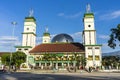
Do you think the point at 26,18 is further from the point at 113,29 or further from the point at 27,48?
the point at 113,29

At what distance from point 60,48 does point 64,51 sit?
14.0 ft

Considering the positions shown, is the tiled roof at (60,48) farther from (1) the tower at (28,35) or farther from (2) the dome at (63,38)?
(2) the dome at (63,38)

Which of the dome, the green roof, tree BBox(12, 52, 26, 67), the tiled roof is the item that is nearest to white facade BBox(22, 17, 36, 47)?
the tiled roof

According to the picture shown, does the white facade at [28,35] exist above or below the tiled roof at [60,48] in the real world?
above

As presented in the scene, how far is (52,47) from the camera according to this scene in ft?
331

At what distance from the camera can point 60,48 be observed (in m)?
98.4

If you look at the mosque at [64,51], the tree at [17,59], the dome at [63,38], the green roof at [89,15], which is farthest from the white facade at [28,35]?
the green roof at [89,15]

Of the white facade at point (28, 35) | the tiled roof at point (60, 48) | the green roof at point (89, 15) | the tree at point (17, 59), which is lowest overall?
the tree at point (17, 59)

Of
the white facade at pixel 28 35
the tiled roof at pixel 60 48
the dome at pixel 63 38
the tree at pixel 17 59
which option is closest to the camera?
the tree at pixel 17 59

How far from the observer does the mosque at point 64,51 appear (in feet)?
297

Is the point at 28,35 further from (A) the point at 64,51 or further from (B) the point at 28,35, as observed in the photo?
(A) the point at 64,51

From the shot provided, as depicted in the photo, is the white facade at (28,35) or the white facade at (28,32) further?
the white facade at (28,32)

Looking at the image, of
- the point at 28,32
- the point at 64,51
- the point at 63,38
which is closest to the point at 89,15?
the point at 64,51

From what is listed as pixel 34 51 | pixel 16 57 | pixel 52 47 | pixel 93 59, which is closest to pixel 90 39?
pixel 93 59
